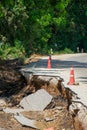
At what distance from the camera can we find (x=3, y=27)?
3584 centimetres

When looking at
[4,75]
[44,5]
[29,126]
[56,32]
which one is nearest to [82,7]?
[56,32]

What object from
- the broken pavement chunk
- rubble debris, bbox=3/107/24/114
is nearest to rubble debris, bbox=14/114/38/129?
rubble debris, bbox=3/107/24/114

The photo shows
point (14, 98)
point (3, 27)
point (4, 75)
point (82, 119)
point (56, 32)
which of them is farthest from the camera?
point (56, 32)

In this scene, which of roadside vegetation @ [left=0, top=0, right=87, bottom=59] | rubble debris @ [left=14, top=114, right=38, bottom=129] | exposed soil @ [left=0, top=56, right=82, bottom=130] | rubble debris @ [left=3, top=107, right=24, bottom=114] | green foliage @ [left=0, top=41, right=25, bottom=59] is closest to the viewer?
exposed soil @ [left=0, top=56, right=82, bottom=130]

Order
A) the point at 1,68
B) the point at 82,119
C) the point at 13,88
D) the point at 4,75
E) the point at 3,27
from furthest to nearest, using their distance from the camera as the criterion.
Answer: the point at 3,27, the point at 1,68, the point at 4,75, the point at 13,88, the point at 82,119

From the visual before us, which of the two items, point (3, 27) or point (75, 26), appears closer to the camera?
point (3, 27)

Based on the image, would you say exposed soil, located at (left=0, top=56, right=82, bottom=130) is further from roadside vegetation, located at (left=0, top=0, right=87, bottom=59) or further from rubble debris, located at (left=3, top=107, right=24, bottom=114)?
roadside vegetation, located at (left=0, top=0, right=87, bottom=59)

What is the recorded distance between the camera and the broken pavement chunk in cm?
1534

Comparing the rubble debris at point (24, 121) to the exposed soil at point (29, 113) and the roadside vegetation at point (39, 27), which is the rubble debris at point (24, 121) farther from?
the roadside vegetation at point (39, 27)

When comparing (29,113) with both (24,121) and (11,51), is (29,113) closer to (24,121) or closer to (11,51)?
(24,121)

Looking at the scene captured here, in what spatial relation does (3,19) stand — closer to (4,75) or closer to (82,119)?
(4,75)

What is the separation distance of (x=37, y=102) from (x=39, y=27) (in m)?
31.0

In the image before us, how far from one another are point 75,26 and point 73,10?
2.21m

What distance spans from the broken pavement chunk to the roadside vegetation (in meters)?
10.2
